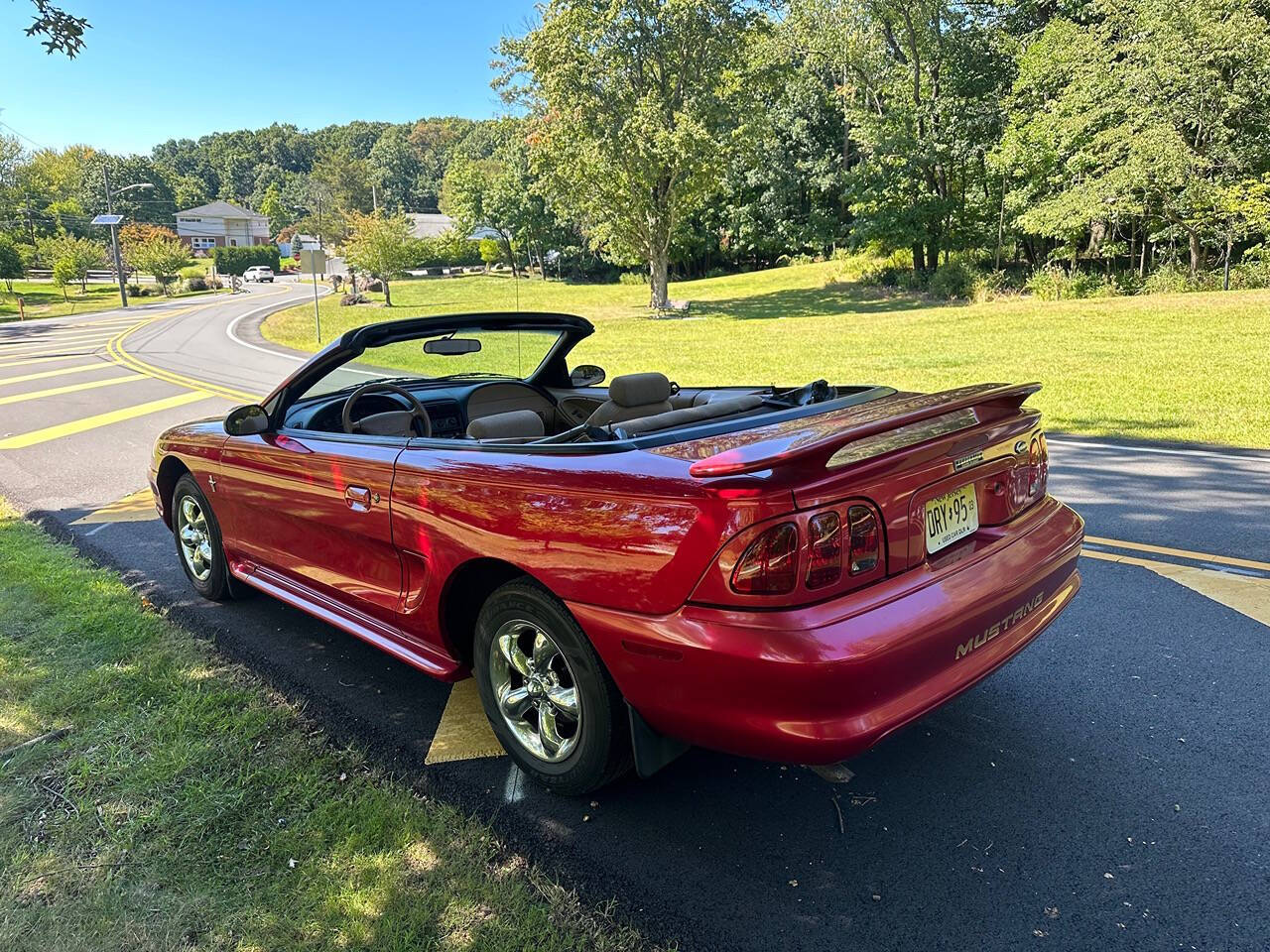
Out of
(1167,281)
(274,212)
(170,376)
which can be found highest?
(274,212)

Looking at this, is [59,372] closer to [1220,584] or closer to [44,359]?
[44,359]

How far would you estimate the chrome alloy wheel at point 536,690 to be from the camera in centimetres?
263

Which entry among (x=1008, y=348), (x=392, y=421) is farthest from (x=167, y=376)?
(x=1008, y=348)

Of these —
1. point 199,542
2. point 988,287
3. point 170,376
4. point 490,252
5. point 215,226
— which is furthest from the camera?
point 215,226

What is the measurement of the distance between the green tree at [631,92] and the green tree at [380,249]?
35.1 feet

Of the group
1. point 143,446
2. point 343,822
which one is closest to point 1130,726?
point 343,822

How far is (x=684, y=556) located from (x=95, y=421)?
38.8 ft

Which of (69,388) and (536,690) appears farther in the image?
(69,388)

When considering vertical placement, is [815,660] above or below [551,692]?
above

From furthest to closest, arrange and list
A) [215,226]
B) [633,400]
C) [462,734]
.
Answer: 1. [215,226]
2. [633,400]
3. [462,734]

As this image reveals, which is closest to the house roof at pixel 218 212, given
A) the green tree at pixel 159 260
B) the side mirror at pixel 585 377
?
the green tree at pixel 159 260

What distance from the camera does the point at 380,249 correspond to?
119ft

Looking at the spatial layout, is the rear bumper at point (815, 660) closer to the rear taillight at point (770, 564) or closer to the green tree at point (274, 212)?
the rear taillight at point (770, 564)

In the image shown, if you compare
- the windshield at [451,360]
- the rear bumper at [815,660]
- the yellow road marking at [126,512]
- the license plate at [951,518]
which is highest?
the windshield at [451,360]
